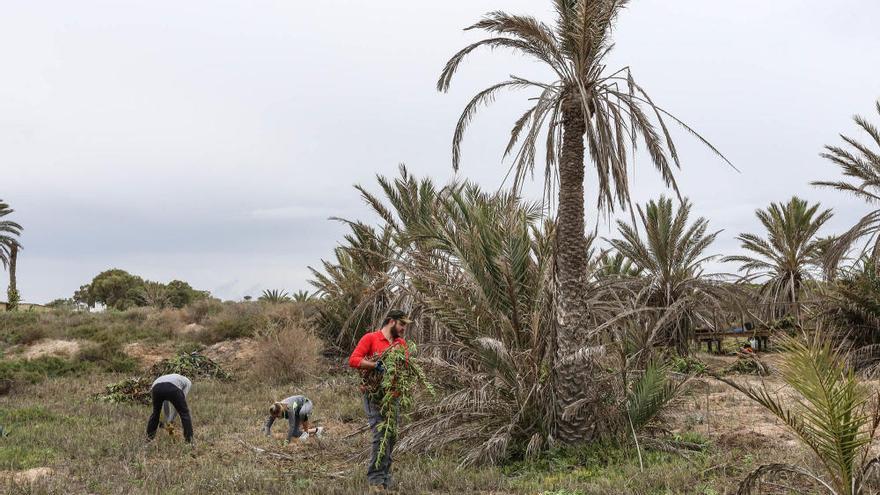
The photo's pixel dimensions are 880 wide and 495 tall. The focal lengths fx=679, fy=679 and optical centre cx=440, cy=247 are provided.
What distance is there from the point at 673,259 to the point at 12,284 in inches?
1418

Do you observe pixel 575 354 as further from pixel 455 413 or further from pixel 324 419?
pixel 324 419

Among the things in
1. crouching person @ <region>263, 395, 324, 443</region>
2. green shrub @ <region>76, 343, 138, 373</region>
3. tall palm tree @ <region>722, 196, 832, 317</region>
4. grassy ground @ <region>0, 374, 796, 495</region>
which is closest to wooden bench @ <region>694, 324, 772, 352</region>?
tall palm tree @ <region>722, 196, 832, 317</region>

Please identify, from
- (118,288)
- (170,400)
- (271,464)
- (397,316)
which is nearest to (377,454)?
(397,316)

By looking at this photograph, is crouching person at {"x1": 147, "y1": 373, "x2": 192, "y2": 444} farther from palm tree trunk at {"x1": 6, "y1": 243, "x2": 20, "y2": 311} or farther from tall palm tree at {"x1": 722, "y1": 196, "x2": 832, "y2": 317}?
palm tree trunk at {"x1": 6, "y1": 243, "x2": 20, "y2": 311}

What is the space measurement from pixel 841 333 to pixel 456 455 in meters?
11.7

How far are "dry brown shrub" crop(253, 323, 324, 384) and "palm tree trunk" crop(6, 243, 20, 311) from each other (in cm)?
2479

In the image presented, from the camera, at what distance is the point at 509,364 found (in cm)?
865

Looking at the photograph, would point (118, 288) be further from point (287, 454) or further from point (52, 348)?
point (287, 454)

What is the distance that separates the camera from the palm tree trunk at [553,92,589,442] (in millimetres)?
8617

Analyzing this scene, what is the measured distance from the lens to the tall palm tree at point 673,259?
59.2ft

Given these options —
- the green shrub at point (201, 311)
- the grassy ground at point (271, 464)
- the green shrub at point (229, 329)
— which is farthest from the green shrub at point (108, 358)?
the grassy ground at point (271, 464)

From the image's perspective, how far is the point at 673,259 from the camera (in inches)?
747

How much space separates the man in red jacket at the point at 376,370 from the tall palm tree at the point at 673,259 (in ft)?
39.5

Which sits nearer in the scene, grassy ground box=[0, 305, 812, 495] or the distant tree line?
grassy ground box=[0, 305, 812, 495]
